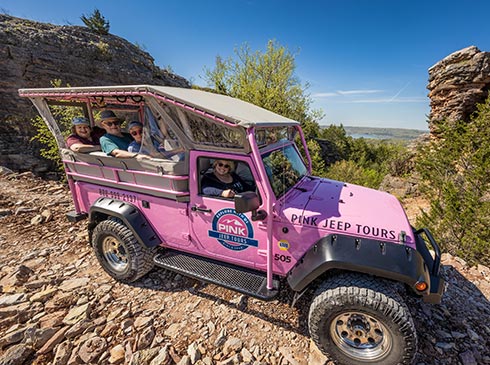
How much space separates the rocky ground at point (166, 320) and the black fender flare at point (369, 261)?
871 mm

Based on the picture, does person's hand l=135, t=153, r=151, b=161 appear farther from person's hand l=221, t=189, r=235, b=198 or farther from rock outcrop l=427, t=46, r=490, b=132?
rock outcrop l=427, t=46, r=490, b=132

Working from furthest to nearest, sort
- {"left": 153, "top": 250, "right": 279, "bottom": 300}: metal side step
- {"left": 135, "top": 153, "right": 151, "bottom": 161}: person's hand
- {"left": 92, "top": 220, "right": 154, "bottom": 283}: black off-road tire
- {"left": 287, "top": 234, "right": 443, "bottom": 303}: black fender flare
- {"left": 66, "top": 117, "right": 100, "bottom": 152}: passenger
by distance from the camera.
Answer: {"left": 66, "top": 117, "right": 100, "bottom": 152}: passenger < {"left": 92, "top": 220, "right": 154, "bottom": 283}: black off-road tire < {"left": 135, "top": 153, "right": 151, "bottom": 161}: person's hand < {"left": 153, "top": 250, "right": 279, "bottom": 300}: metal side step < {"left": 287, "top": 234, "right": 443, "bottom": 303}: black fender flare

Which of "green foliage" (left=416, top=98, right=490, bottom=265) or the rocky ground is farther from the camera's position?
"green foliage" (left=416, top=98, right=490, bottom=265)

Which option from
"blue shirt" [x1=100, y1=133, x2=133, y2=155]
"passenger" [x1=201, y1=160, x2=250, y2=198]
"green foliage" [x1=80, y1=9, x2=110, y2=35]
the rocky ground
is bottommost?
the rocky ground

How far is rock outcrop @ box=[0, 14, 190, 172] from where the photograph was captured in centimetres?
1153

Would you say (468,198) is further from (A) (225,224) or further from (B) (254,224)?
(A) (225,224)

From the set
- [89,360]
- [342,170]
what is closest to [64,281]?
[89,360]

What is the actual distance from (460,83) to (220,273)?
17130 mm

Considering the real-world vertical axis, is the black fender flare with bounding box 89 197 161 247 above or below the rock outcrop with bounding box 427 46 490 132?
below

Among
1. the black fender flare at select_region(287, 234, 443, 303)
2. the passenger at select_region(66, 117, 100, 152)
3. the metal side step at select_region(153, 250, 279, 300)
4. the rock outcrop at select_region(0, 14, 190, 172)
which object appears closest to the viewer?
the black fender flare at select_region(287, 234, 443, 303)

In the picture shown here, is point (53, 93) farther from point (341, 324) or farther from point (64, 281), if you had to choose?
point (341, 324)

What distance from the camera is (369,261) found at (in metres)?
2.16

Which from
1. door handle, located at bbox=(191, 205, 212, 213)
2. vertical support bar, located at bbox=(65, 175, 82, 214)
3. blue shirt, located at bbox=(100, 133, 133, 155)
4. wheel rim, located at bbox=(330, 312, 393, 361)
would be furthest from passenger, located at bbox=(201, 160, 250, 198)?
vertical support bar, located at bbox=(65, 175, 82, 214)

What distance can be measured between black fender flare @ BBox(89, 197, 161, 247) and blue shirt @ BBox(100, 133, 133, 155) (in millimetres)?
815
